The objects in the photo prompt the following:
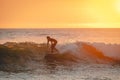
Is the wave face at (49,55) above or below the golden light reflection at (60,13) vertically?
below

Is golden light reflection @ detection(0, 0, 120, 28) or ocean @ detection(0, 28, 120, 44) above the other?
golden light reflection @ detection(0, 0, 120, 28)

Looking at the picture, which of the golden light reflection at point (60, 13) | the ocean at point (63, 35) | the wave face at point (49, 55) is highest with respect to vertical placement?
the golden light reflection at point (60, 13)

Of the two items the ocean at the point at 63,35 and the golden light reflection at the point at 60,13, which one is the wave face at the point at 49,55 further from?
the golden light reflection at the point at 60,13

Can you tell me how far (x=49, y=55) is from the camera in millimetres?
1696

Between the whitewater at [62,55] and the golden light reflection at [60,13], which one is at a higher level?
the golden light reflection at [60,13]

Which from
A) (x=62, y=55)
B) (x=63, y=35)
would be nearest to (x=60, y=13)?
(x=63, y=35)

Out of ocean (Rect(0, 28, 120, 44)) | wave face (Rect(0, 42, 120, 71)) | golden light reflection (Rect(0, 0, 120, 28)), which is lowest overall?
wave face (Rect(0, 42, 120, 71))

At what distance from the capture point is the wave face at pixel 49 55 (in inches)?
66.5

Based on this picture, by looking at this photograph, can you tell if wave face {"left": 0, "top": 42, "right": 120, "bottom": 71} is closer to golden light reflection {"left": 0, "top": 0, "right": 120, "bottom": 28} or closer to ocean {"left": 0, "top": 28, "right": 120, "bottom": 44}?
ocean {"left": 0, "top": 28, "right": 120, "bottom": 44}

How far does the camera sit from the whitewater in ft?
5.51

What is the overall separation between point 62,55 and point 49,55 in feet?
0.32

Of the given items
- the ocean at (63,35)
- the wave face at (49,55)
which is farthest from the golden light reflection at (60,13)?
the wave face at (49,55)

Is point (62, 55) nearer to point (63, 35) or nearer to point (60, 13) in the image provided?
point (63, 35)

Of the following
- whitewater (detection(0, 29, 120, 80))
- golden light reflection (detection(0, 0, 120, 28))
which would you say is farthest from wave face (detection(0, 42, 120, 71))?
golden light reflection (detection(0, 0, 120, 28))
